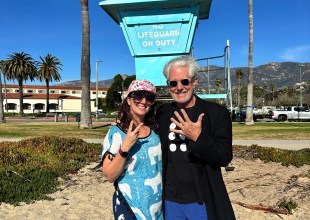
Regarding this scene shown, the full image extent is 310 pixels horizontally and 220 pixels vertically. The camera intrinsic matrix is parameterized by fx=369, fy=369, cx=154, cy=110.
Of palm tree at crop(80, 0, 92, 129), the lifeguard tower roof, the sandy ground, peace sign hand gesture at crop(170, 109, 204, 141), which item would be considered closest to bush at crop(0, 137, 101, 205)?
the sandy ground

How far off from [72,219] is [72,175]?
2358mm

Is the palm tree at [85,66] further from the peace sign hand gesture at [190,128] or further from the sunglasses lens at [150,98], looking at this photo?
the peace sign hand gesture at [190,128]

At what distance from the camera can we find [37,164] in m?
7.75

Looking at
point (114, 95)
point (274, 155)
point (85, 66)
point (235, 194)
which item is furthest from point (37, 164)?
point (114, 95)

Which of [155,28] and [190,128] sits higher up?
[155,28]

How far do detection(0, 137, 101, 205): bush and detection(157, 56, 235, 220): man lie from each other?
4.04 metres

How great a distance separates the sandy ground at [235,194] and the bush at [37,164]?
0.83 feet

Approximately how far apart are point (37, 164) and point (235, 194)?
4146 mm

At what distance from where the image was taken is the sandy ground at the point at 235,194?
5215 millimetres

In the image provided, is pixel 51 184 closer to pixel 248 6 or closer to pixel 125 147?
pixel 125 147

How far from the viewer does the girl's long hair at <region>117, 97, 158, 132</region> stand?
238 centimetres

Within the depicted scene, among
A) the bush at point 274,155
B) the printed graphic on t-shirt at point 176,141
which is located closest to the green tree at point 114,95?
the bush at point 274,155

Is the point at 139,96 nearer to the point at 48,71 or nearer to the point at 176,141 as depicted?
the point at 176,141

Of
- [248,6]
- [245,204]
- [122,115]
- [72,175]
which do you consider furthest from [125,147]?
[248,6]
